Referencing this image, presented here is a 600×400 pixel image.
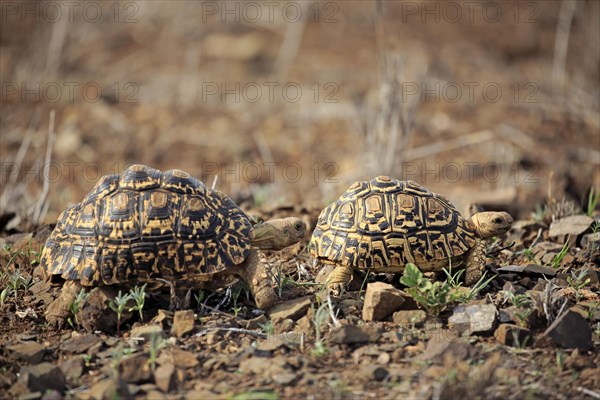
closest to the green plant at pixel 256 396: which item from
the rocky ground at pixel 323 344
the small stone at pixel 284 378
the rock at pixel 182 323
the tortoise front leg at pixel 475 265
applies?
the rocky ground at pixel 323 344

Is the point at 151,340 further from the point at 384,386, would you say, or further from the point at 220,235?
the point at 384,386

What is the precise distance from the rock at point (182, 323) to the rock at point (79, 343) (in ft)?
1.33

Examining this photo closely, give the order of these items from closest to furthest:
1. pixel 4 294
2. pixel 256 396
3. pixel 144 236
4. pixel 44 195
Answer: pixel 256 396 < pixel 144 236 < pixel 4 294 < pixel 44 195

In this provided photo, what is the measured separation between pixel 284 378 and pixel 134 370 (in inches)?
27.7

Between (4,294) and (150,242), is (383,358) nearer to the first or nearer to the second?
(150,242)

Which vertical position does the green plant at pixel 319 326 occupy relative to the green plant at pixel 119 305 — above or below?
below

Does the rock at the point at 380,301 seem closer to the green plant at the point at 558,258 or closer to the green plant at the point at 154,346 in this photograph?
the green plant at the point at 154,346

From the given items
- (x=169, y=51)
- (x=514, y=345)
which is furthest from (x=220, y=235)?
(x=169, y=51)

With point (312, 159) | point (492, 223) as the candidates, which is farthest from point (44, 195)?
point (312, 159)

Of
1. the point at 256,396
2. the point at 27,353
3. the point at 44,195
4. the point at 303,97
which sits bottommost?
the point at 256,396

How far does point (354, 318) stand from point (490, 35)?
466 inches

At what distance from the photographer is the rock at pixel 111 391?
323cm

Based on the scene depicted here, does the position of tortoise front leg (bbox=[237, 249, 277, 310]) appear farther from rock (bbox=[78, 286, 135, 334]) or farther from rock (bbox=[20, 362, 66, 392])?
→ rock (bbox=[20, 362, 66, 392])

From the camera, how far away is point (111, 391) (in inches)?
127
